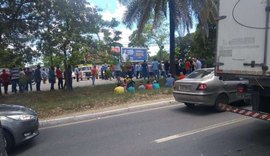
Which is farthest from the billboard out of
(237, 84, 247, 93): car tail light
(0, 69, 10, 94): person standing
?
(237, 84, 247, 93): car tail light

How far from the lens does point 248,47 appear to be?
6.16m

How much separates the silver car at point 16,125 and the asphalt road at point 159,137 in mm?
316

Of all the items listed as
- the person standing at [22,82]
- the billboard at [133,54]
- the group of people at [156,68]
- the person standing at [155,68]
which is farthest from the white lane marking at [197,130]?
the billboard at [133,54]

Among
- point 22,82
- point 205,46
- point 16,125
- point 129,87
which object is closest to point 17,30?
point 22,82

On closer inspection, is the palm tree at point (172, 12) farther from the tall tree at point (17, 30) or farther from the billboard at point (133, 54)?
the billboard at point (133, 54)

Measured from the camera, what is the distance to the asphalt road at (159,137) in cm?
623

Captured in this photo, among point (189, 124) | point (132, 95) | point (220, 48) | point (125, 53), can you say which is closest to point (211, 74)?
point (189, 124)

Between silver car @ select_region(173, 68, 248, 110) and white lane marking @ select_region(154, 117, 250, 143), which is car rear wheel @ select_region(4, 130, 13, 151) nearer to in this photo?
white lane marking @ select_region(154, 117, 250, 143)

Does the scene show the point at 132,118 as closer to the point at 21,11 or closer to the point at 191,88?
the point at 191,88

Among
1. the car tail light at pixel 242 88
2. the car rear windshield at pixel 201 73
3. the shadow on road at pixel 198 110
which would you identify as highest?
the car rear windshield at pixel 201 73

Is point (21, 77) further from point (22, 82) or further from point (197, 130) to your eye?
point (197, 130)

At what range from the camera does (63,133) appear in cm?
828

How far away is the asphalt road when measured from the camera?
6.23m

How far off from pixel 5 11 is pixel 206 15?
1169cm
